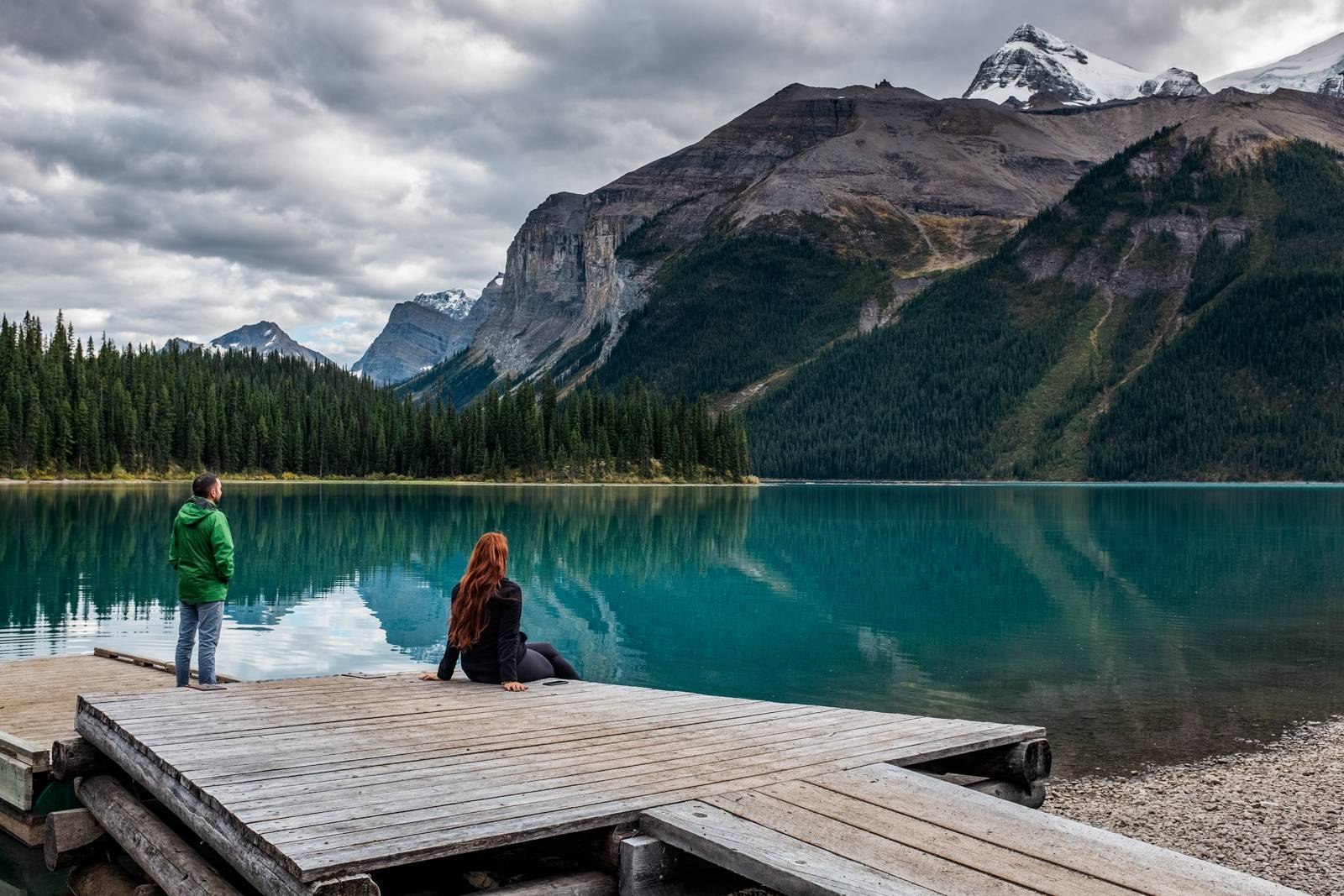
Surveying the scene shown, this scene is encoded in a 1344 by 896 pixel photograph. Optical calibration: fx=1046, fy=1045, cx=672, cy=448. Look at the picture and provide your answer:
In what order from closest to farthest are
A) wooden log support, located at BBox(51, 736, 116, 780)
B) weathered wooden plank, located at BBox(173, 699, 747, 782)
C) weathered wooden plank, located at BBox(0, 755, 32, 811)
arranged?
weathered wooden plank, located at BBox(173, 699, 747, 782), wooden log support, located at BBox(51, 736, 116, 780), weathered wooden plank, located at BBox(0, 755, 32, 811)

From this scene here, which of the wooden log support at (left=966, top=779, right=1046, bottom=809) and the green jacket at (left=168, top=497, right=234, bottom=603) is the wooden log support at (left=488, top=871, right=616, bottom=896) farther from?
the green jacket at (left=168, top=497, right=234, bottom=603)

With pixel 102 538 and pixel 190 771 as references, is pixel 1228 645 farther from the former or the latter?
pixel 102 538

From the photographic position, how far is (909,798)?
8.25 metres

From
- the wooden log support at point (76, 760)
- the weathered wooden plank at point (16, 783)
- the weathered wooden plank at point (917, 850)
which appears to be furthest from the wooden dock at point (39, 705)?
the weathered wooden plank at point (917, 850)

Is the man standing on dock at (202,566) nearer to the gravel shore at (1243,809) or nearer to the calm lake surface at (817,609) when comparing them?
the calm lake surface at (817,609)

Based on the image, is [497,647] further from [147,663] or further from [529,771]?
[147,663]

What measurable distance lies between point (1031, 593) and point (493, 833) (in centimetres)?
3782

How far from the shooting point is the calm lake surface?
77.1 feet

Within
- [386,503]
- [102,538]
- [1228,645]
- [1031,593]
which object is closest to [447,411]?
[386,503]

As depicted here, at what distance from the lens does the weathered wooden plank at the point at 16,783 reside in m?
11.5

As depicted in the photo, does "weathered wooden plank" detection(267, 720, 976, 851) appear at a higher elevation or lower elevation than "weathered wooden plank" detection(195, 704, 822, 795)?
higher

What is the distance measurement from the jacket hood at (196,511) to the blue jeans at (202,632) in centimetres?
129

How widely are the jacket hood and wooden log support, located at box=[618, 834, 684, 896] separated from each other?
10.1 meters

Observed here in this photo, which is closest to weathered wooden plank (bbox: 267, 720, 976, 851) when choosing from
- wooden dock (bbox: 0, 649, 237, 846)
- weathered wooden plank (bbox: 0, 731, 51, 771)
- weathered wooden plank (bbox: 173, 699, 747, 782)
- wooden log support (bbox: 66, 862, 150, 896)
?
weathered wooden plank (bbox: 173, 699, 747, 782)
